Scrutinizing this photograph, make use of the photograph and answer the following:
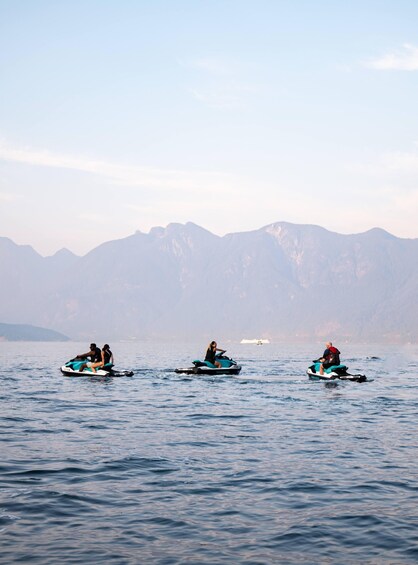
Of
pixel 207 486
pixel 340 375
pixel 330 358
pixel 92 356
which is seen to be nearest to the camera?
pixel 207 486

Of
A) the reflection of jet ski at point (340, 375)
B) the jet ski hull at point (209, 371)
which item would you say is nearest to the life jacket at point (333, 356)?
the reflection of jet ski at point (340, 375)

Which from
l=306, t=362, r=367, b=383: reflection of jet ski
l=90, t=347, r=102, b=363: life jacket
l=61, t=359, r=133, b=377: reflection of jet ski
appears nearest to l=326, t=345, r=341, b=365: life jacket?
l=306, t=362, r=367, b=383: reflection of jet ski

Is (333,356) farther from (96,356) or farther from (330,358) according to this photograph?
Answer: (96,356)

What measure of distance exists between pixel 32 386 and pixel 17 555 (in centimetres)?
3274

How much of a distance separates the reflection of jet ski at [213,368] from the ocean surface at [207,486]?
19.9 meters

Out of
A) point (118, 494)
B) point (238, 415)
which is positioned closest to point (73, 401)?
point (238, 415)

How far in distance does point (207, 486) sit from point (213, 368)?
34520 mm

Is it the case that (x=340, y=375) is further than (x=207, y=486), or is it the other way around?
(x=340, y=375)

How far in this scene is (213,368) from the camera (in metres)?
49.0

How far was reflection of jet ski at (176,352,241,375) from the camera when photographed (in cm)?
4894

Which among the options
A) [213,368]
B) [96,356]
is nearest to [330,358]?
Result: [213,368]

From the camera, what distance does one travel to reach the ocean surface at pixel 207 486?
34.8 feet

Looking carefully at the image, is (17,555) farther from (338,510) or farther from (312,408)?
(312,408)

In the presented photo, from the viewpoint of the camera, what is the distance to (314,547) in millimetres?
10688
